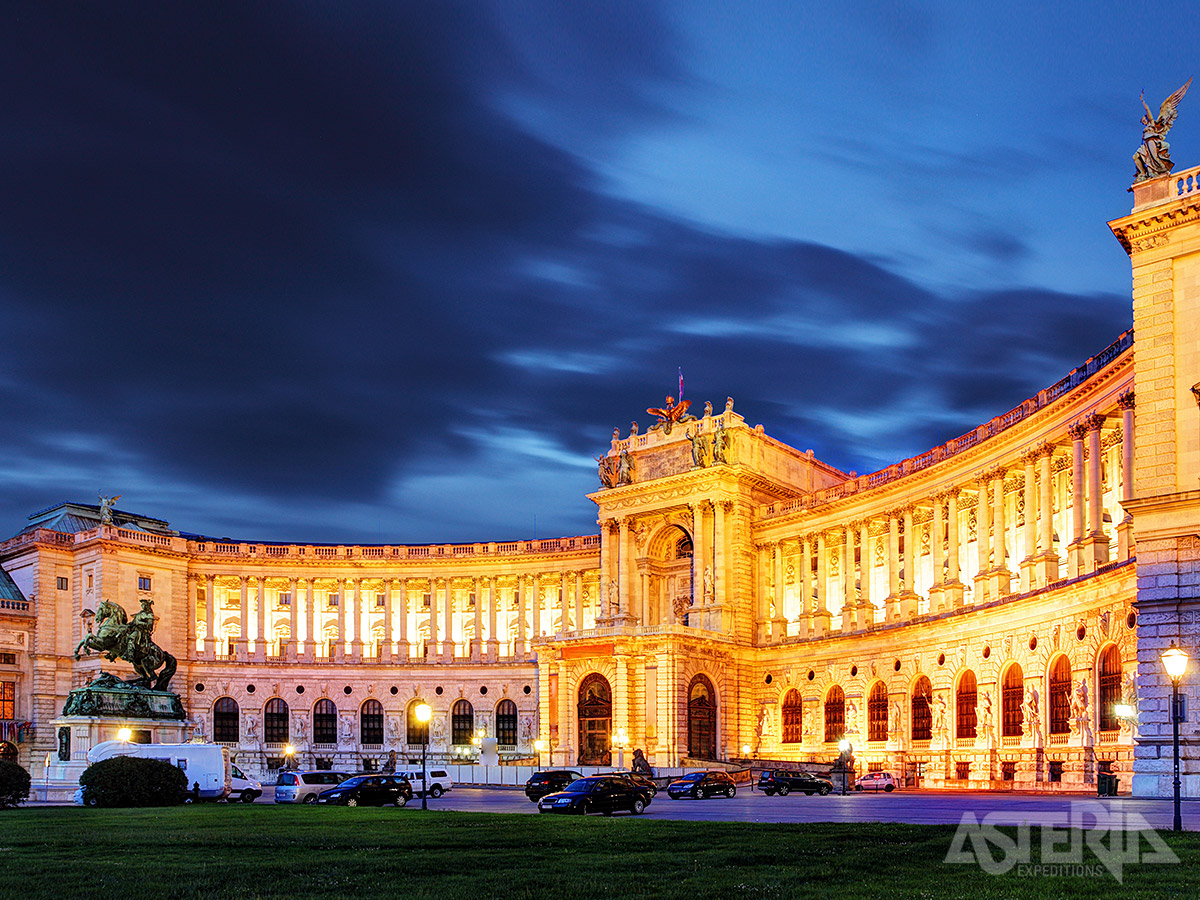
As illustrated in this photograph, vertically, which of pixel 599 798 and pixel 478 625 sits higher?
pixel 478 625

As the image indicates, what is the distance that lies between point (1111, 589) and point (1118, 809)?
20243 millimetres

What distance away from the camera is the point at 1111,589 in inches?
2206

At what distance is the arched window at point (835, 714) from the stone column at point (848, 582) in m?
4.21

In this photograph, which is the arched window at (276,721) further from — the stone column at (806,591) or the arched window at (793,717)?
the stone column at (806,591)

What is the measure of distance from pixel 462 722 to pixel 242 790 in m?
50.5

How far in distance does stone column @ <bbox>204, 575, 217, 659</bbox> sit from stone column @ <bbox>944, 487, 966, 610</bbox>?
Result: 206 ft

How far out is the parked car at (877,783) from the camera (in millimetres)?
67500

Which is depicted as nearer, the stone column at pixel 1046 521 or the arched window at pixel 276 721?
the stone column at pixel 1046 521

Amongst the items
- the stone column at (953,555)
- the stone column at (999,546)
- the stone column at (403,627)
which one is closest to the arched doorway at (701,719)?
the stone column at (953,555)

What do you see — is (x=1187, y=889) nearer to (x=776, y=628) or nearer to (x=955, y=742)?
(x=955, y=742)

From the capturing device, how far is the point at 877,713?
83.3 meters

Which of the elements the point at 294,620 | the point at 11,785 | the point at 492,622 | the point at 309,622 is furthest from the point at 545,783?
the point at 294,620

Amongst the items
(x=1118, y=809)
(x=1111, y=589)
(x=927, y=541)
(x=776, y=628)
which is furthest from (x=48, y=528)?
(x=1118, y=809)

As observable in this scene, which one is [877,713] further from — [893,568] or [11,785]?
[11,785]
